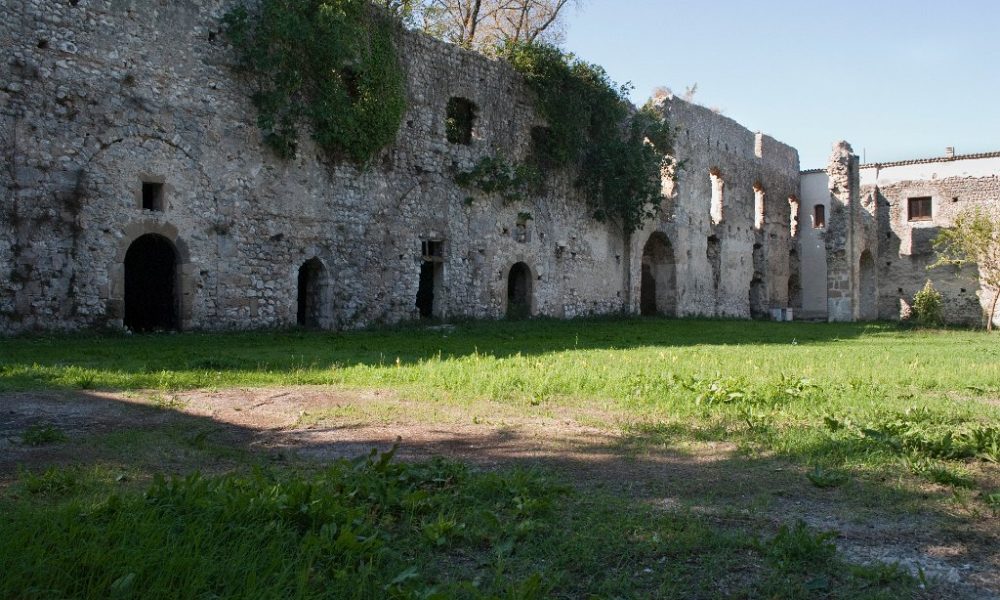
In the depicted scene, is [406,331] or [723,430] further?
[406,331]

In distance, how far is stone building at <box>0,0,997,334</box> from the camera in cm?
1309

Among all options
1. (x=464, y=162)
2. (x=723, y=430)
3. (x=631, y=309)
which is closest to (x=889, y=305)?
(x=631, y=309)

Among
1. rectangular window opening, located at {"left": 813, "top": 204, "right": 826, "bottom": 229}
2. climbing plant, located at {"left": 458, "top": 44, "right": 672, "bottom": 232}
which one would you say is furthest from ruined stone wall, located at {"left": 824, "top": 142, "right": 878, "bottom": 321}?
climbing plant, located at {"left": 458, "top": 44, "right": 672, "bottom": 232}

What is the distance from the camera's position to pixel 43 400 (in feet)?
22.9

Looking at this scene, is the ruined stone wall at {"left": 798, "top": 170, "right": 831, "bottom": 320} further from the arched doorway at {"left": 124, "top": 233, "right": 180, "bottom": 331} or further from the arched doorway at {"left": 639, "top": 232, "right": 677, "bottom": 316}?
the arched doorway at {"left": 124, "top": 233, "right": 180, "bottom": 331}

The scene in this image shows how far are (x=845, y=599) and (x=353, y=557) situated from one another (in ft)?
6.25

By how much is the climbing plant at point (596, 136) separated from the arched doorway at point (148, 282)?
9.08 meters

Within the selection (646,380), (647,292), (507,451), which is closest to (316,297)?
(646,380)

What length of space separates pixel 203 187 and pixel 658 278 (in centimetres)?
1681

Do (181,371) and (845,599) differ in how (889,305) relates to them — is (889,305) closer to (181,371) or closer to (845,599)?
(181,371)

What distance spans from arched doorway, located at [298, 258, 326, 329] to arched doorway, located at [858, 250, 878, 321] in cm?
2670

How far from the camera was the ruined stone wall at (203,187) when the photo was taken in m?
13.0

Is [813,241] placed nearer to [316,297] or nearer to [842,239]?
[842,239]

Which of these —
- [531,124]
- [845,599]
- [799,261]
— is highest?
[531,124]
